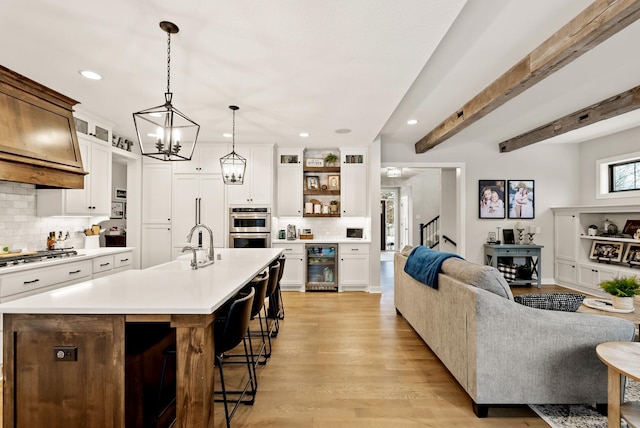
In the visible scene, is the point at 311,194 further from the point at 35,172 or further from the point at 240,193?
the point at 35,172

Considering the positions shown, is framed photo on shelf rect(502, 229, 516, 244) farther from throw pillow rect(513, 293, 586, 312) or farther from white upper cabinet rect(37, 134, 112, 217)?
white upper cabinet rect(37, 134, 112, 217)

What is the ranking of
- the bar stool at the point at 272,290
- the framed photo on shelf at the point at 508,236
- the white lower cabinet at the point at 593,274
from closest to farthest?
1. the bar stool at the point at 272,290
2. the white lower cabinet at the point at 593,274
3. the framed photo on shelf at the point at 508,236

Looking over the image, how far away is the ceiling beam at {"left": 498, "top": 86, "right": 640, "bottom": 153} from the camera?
11.7ft

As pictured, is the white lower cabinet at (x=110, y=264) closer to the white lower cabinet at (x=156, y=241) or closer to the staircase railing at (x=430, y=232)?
the white lower cabinet at (x=156, y=241)

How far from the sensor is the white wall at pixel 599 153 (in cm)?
495

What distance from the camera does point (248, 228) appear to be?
5371mm

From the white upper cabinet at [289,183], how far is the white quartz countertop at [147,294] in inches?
129

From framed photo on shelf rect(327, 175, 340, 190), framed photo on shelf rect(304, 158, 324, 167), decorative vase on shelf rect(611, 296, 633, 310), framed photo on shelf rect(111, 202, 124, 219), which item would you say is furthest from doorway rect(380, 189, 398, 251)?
decorative vase on shelf rect(611, 296, 633, 310)

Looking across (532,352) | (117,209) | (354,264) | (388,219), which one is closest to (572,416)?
(532,352)

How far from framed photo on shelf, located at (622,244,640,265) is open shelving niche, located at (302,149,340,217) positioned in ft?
14.8

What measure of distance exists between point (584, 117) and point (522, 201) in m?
2.13

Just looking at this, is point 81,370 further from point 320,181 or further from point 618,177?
point 618,177

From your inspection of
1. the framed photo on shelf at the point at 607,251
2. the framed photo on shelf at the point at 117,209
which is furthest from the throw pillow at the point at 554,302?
the framed photo on shelf at the point at 117,209

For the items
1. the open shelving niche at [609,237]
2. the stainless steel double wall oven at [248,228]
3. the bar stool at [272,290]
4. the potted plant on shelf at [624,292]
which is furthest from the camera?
the stainless steel double wall oven at [248,228]
